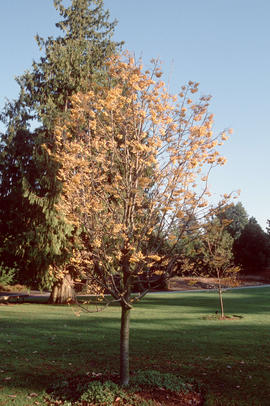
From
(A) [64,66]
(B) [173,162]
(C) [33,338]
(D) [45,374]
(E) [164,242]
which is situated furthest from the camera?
(A) [64,66]

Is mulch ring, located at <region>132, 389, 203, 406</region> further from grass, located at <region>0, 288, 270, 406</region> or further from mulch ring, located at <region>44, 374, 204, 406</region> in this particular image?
grass, located at <region>0, 288, 270, 406</region>

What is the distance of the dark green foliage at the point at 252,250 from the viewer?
53.6 m

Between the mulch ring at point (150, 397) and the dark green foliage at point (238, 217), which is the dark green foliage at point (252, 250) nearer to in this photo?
the dark green foliage at point (238, 217)

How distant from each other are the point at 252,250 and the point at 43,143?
1679 inches

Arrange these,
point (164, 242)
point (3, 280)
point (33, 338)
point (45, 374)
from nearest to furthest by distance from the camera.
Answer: point (164, 242) < point (45, 374) < point (33, 338) < point (3, 280)

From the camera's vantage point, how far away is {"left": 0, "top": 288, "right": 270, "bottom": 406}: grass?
584 cm

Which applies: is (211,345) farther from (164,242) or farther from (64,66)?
(64,66)

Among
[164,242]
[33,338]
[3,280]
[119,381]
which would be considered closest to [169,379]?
[119,381]

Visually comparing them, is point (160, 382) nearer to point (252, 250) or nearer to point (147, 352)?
point (147, 352)

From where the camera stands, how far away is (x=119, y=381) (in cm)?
563

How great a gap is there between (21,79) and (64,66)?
255cm

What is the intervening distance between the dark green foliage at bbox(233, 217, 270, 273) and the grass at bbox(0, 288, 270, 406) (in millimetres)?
41073

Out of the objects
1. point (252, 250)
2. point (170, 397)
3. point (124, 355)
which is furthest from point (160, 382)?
point (252, 250)

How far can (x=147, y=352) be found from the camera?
27.7ft
